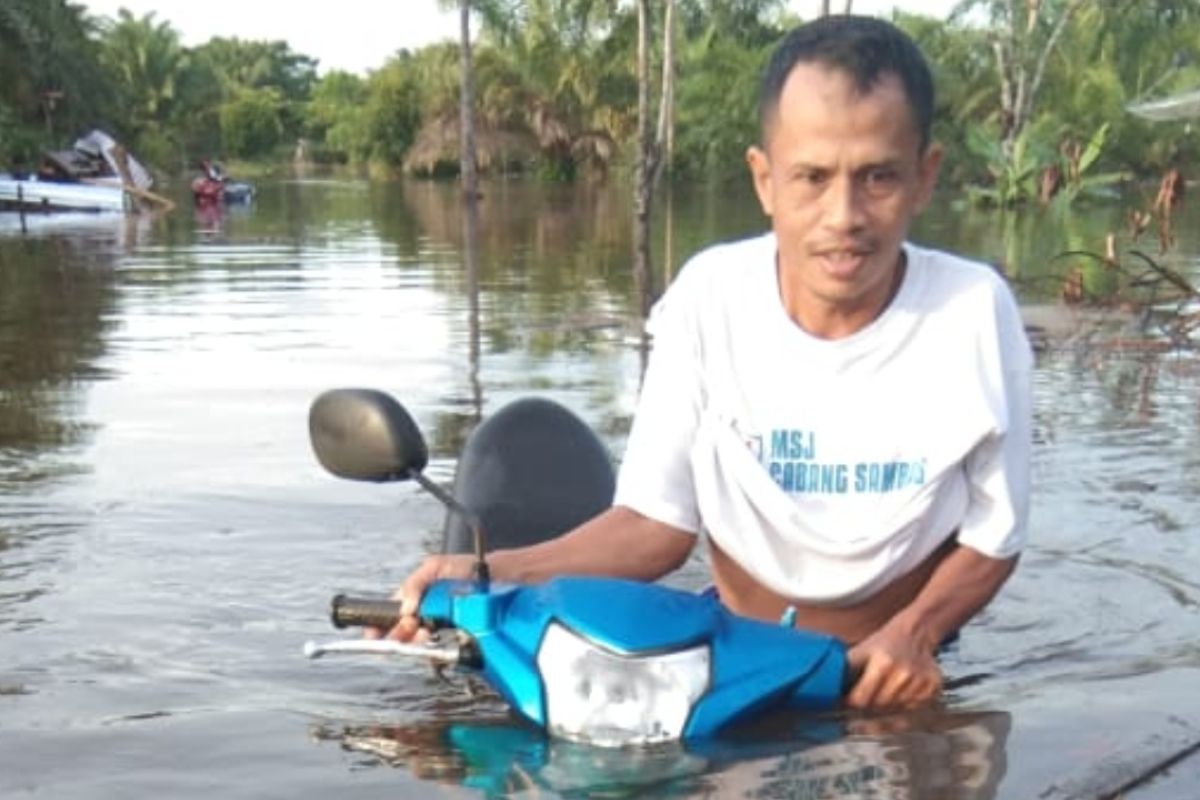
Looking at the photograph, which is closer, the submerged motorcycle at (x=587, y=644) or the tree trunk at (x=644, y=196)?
the submerged motorcycle at (x=587, y=644)

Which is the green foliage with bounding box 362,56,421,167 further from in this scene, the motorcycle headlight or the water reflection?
the motorcycle headlight

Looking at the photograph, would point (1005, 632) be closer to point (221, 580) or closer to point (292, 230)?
point (221, 580)

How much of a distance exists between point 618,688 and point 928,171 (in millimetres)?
992

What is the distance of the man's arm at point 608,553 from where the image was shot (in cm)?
298

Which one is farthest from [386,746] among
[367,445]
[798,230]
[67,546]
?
[67,546]

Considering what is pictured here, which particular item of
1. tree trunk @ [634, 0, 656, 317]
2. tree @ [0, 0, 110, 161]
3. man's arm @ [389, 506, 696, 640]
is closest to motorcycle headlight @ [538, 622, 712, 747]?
man's arm @ [389, 506, 696, 640]

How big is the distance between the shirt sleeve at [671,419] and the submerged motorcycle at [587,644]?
0.92 feet

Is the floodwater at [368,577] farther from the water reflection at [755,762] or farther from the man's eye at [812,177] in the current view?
the man's eye at [812,177]

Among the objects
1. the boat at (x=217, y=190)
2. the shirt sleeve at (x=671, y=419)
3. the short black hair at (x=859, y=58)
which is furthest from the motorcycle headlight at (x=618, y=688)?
the boat at (x=217, y=190)

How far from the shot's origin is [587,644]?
8.48ft

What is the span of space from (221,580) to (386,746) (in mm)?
2082

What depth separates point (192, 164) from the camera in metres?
66.2

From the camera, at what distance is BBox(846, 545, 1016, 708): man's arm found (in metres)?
2.74

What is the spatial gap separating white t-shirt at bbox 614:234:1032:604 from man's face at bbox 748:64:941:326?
4.3 inches
